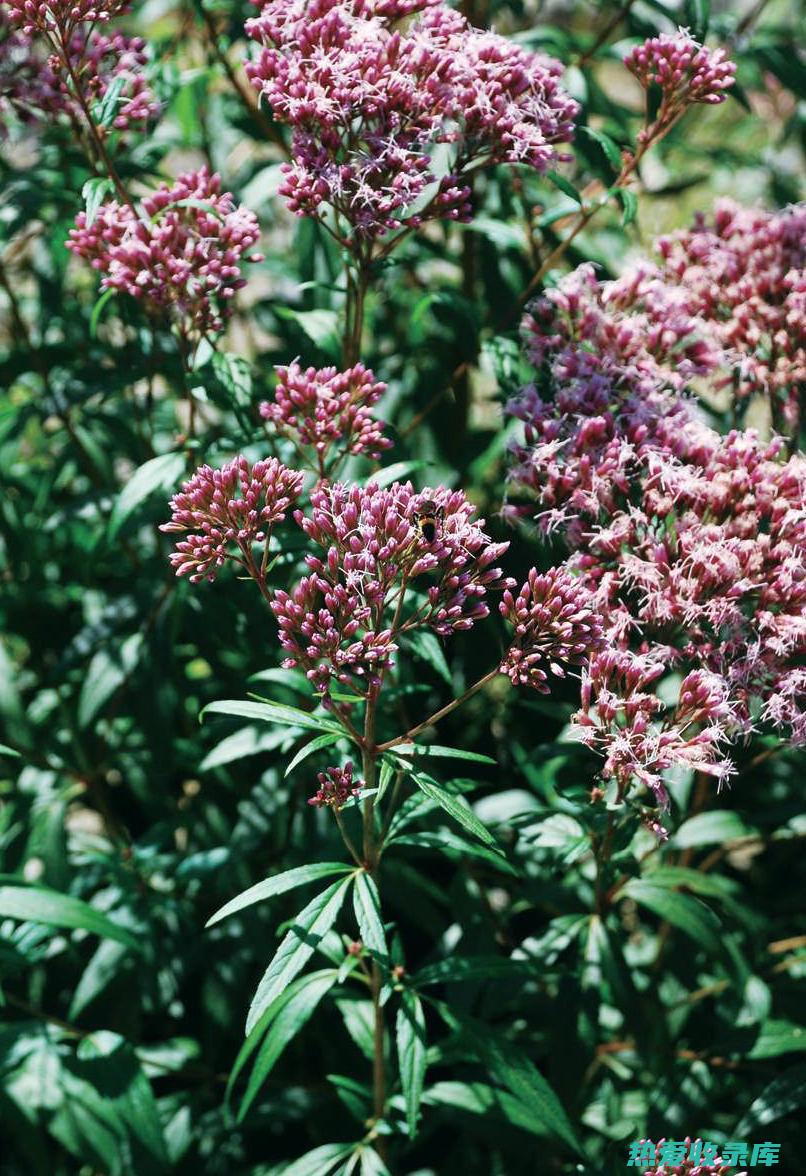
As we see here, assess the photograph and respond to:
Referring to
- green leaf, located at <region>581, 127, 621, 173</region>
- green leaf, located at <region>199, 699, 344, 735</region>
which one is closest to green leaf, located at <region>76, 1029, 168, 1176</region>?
green leaf, located at <region>199, 699, 344, 735</region>

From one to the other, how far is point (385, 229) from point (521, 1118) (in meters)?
1.90

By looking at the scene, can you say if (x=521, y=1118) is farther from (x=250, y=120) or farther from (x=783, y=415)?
(x=250, y=120)

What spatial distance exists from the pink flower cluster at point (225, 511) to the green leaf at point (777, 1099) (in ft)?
5.55

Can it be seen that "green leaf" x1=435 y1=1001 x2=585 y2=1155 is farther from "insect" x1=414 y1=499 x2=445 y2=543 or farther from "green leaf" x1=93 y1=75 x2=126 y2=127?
"green leaf" x1=93 y1=75 x2=126 y2=127

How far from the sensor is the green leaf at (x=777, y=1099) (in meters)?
2.59

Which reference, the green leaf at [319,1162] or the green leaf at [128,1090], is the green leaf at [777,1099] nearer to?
the green leaf at [319,1162]

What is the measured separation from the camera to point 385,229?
2.37 m

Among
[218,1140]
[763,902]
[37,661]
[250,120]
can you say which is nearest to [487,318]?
[250,120]

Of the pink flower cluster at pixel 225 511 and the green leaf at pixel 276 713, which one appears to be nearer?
the green leaf at pixel 276 713

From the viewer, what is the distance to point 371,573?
2.01m

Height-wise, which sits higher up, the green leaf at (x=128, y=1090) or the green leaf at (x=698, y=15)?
the green leaf at (x=698, y=15)

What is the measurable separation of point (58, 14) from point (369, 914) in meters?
1.88

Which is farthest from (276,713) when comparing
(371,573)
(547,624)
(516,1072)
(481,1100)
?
(481,1100)

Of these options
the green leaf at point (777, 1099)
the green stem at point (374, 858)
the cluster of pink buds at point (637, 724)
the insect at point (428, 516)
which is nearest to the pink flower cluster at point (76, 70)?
the insect at point (428, 516)
